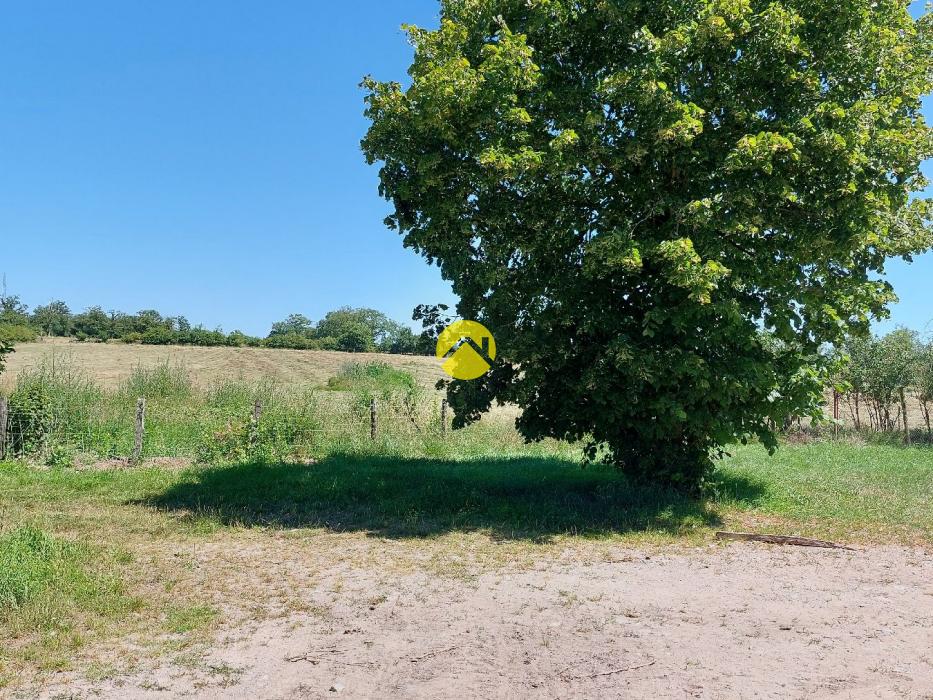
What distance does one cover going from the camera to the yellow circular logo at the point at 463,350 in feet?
35.2

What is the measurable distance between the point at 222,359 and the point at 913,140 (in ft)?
162

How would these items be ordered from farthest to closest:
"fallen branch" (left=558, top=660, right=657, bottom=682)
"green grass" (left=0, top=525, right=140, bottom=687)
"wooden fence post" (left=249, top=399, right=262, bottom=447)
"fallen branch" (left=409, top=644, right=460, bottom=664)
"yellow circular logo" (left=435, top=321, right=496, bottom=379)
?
"wooden fence post" (left=249, top=399, right=262, bottom=447), "yellow circular logo" (left=435, top=321, right=496, bottom=379), "green grass" (left=0, top=525, right=140, bottom=687), "fallen branch" (left=409, top=644, right=460, bottom=664), "fallen branch" (left=558, top=660, right=657, bottom=682)

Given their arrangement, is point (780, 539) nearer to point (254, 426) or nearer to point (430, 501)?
point (430, 501)

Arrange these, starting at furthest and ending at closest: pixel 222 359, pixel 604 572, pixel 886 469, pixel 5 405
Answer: pixel 222 359 → pixel 886 469 → pixel 5 405 → pixel 604 572

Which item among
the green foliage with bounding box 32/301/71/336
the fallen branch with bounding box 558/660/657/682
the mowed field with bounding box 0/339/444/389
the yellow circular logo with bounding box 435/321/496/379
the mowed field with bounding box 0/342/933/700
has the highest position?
the green foliage with bounding box 32/301/71/336

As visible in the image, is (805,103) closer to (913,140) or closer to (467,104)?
(913,140)

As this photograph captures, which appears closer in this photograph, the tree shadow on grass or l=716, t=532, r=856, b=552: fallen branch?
l=716, t=532, r=856, b=552: fallen branch

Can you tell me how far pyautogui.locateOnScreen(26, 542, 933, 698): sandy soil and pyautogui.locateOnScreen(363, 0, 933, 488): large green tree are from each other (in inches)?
131

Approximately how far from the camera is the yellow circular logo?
10.7 metres

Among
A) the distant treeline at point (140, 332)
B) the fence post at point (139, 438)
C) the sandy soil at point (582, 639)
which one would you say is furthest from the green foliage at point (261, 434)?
the distant treeline at point (140, 332)

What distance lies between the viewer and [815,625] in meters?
5.74

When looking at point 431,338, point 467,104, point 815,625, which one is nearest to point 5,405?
point 431,338

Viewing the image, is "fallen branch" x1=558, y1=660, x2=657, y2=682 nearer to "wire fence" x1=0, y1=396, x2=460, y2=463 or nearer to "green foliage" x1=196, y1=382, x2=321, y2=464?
"green foliage" x1=196, y1=382, x2=321, y2=464

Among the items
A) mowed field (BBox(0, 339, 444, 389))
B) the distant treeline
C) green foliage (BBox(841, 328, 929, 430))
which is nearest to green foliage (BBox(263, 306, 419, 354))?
the distant treeline
